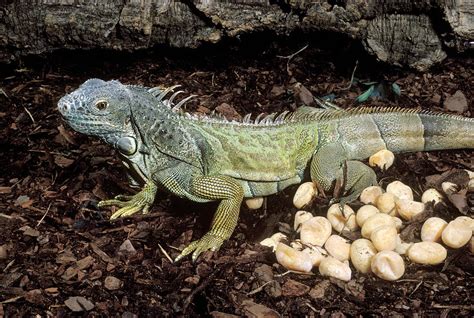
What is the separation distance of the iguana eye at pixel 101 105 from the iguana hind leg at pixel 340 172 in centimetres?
151

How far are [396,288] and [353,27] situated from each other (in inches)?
94.2

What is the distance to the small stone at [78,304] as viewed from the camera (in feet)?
10.8

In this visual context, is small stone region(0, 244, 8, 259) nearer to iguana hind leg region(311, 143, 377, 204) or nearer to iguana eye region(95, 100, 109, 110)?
iguana eye region(95, 100, 109, 110)

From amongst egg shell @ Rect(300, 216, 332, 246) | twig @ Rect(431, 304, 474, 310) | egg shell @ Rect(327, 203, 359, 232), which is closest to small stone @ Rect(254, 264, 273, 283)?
egg shell @ Rect(300, 216, 332, 246)

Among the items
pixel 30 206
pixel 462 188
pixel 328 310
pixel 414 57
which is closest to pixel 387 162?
pixel 462 188

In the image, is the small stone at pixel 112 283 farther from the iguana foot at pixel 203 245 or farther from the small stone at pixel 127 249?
the iguana foot at pixel 203 245

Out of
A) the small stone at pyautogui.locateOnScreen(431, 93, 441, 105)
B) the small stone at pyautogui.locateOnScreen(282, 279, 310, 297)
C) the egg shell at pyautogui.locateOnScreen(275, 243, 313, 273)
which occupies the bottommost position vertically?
the small stone at pyautogui.locateOnScreen(282, 279, 310, 297)

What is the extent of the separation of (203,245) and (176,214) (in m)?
0.53

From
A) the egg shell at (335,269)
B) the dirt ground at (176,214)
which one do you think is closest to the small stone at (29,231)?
the dirt ground at (176,214)

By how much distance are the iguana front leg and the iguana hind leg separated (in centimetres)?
61

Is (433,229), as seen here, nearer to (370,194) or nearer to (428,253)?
(428,253)

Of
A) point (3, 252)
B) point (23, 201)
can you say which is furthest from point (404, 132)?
point (3, 252)

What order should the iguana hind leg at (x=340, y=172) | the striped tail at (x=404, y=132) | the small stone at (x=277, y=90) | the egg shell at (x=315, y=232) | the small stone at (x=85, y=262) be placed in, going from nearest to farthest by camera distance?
the small stone at (x=85, y=262)
the egg shell at (x=315, y=232)
the iguana hind leg at (x=340, y=172)
the striped tail at (x=404, y=132)
the small stone at (x=277, y=90)

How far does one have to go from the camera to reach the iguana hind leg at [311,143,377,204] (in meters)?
4.25
